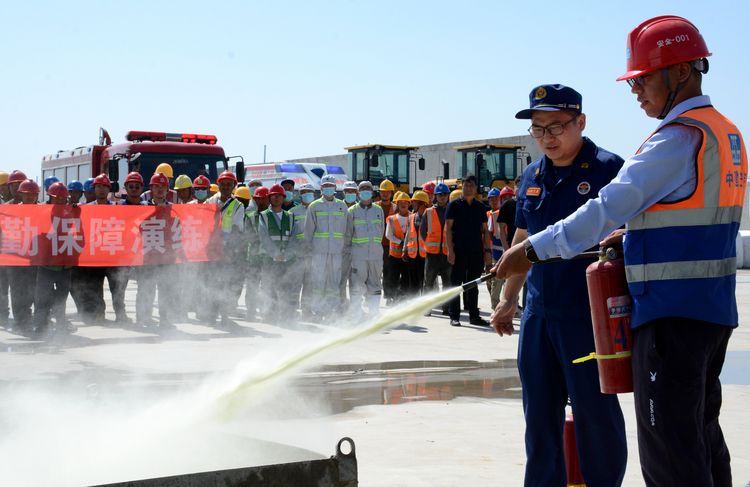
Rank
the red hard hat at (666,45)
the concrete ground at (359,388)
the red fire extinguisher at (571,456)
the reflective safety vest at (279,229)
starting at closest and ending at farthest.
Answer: the red hard hat at (666,45) < the red fire extinguisher at (571,456) < the concrete ground at (359,388) < the reflective safety vest at (279,229)

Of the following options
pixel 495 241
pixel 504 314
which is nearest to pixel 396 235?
pixel 495 241

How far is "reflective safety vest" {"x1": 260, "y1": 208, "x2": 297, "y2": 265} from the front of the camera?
10.3m

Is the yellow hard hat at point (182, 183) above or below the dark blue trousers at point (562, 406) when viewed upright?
above

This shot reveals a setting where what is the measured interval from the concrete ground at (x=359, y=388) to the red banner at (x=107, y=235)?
3.22 feet

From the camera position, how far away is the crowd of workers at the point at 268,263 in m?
9.52

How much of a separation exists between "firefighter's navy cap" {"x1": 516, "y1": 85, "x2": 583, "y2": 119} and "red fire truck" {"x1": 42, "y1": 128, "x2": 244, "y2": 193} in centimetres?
1322

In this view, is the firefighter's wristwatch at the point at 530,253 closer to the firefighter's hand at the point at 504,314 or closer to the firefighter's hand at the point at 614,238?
the firefighter's hand at the point at 614,238

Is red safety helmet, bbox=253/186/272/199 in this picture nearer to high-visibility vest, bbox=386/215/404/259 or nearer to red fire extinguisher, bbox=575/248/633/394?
high-visibility vest, bbox=386/215/404/259

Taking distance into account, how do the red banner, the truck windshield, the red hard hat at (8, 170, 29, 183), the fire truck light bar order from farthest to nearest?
the fire truck light bar, the truck windshield, the red hard hat at (8, 170, 29, 183), the red banner

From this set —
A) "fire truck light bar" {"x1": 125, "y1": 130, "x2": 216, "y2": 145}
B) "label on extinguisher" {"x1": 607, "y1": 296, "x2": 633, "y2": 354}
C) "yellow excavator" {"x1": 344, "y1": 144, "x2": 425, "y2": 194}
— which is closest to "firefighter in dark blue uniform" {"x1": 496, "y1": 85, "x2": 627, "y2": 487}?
"label on extinguisher" {"x1": 607, "y1": 296, "x2": 633, "y2": 354}

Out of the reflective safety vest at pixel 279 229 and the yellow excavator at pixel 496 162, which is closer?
the reflective safety vest at pixel 279 229

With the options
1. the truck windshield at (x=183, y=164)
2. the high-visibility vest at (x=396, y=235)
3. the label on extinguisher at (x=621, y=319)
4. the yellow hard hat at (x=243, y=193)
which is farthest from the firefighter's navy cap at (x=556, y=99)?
the truck windshield at (x=183, y=164)

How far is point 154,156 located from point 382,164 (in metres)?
10.0

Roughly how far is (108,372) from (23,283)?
352cm
